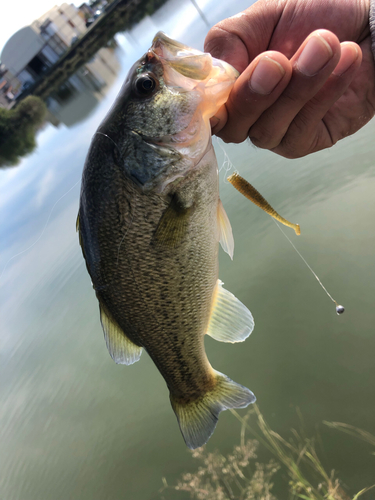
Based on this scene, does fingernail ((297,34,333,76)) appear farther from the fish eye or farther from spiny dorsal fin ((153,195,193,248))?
spiny dorsal fin ((153,195,193,248))

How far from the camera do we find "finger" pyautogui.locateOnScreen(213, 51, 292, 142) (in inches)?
47.2

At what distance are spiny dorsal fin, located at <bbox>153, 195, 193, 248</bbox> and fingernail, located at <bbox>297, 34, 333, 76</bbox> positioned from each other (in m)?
0.69

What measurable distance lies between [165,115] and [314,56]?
59 centimetres

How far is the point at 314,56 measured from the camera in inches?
45.1

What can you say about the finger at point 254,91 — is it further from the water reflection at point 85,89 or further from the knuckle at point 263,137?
the water reflection at point 85,89

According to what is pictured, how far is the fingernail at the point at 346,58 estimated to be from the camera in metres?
1.22

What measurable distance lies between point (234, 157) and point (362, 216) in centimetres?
271

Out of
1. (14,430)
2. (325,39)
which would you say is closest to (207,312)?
(325,39)

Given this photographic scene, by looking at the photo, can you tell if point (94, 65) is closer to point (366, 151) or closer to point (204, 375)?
point (366, 151)

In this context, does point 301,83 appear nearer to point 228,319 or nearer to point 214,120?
point 214,120

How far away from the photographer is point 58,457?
4.98m

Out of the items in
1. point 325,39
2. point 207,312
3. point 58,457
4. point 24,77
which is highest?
point 24,77

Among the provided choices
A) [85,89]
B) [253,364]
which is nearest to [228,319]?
[253,364]

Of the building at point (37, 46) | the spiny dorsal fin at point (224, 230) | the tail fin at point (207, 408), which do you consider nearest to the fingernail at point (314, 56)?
the spiny dorsal fin at point (224, 230)
